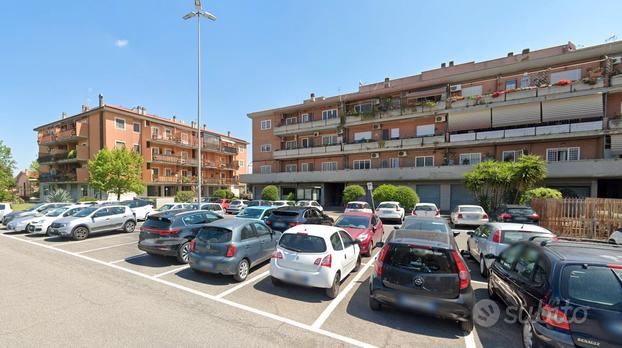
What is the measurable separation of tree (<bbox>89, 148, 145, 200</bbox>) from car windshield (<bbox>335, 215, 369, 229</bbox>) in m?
27.6

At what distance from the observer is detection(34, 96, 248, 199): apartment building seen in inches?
1288

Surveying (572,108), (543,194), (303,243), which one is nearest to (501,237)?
(303,243)

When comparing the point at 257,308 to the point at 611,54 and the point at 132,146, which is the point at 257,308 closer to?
the point at 611,54

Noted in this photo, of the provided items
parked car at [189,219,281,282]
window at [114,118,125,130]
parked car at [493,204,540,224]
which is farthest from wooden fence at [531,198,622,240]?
window at [114,118,125,130]

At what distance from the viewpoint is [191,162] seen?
3891 centimetres

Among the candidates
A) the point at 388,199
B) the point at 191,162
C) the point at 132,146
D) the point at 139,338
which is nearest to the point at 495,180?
the point at 388,199

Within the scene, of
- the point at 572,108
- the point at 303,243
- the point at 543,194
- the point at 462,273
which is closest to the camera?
the point at 462,273

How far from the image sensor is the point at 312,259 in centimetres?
534

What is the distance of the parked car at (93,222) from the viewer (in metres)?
11.0

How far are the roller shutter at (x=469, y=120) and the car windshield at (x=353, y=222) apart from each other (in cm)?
2134

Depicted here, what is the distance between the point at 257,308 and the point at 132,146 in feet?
123

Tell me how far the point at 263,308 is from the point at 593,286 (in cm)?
478

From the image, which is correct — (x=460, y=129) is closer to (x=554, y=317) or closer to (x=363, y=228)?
(x=363, y=228)

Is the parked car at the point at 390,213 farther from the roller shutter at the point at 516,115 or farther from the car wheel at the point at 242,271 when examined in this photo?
the roller shutter at the point at 516,115
